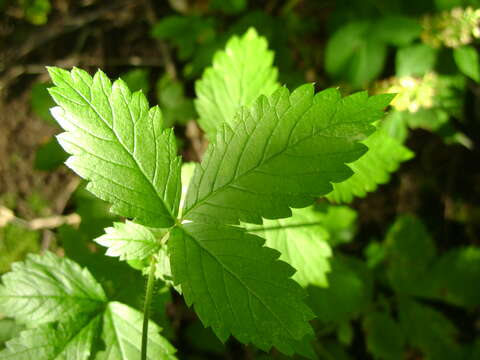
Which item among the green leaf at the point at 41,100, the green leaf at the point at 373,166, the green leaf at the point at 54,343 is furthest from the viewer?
the green leaf at the point at 41,100

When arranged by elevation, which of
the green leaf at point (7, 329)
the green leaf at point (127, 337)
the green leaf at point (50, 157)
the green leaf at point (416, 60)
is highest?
the green leaf at point (416, 60)

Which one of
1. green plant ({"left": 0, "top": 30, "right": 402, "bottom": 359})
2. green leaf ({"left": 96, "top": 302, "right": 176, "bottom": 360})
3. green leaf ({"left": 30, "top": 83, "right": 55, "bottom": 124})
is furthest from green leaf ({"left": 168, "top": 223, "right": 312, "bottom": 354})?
green leaf ({"left": 30, "top": 83, "right": 55, "bottom": 124})

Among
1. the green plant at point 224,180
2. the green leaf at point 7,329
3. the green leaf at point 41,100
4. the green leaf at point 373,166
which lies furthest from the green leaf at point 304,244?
the green leaf at point 41,100

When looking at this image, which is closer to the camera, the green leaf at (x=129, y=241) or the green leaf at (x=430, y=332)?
the green leaf at (x=129, y=241)

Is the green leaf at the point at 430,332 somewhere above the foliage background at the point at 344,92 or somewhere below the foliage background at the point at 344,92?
below

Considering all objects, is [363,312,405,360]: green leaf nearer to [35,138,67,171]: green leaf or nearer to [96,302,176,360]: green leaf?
[96,302,176,360]: green leaf

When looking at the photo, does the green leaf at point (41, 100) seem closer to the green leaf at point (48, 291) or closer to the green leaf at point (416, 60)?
the green leaf at point (48, 291)
